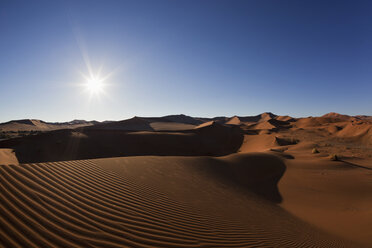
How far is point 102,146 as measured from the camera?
1767cm

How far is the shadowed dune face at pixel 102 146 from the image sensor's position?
50.1ft

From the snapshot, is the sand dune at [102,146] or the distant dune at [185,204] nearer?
the distant dune at [185,204]

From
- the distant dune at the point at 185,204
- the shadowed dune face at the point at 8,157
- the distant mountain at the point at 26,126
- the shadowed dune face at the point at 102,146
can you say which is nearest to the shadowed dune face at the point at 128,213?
Answer: the distant dune at the point at 185,204

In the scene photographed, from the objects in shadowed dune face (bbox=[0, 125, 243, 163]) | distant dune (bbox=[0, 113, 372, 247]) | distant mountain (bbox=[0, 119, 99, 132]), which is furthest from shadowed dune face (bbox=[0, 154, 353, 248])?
distant mountain (bbox=[0, 119, 99, 132])

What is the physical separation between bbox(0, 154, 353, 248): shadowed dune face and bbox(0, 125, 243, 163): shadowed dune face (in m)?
12.2

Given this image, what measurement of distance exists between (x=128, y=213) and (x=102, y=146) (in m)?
16.3

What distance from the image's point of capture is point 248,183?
27.6 ft

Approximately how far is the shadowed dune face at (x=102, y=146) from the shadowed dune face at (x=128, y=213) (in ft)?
40.1

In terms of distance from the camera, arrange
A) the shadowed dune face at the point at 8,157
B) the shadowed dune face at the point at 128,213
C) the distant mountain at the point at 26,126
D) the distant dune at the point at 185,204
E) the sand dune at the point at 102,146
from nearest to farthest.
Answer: the shadowed dune face at the point at 128,213
the distant dune at the point at 185,204
the shadowed dune face at the point at 8,157
the sand dune at the point at 102,146
the distant mountain at the point at 26,126

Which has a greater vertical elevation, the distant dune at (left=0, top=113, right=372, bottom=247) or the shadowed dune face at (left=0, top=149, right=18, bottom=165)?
the distant dune at (left=0, top=113, right=372, bottom=247)

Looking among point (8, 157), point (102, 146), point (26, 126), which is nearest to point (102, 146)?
point (102, 146)

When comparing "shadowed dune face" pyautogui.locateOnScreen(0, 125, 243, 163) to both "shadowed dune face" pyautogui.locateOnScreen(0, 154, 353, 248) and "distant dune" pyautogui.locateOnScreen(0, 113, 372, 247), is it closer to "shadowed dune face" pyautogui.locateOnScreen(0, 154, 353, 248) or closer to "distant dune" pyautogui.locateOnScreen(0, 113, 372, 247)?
"distant dune" pyautogui.locateOnScreen(0, 113, 372, 247)

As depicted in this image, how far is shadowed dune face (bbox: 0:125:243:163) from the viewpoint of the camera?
Result: 601 inches

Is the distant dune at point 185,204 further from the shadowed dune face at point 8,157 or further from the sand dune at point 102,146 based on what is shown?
the sand dune at point 102,146
